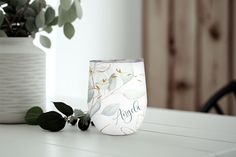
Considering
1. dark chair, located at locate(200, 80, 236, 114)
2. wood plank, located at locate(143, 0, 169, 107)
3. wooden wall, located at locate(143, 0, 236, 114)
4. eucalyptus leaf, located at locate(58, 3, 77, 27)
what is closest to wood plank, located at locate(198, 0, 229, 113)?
wooden wall, located at locate(143, 0, 236, 114)

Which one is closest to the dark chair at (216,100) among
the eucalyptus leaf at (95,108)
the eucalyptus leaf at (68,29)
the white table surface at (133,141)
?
the white table surface at (133,141)

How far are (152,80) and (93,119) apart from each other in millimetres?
1723

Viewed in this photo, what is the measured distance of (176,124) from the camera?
1037 mm

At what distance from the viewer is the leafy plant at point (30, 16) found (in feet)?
3.42

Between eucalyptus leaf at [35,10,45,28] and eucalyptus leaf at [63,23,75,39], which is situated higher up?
eucalyptus leaf at [35,10,45,28]

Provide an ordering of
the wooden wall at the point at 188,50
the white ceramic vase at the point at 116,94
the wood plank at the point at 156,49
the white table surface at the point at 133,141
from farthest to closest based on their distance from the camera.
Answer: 1. the wood plank at the point at 156,49
2. the wooden wall at the point at 188,50
3. the white ceramic vase at the point at 116,94
4. the white table surface at the point at 133,141

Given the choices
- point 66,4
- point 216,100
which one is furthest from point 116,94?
point 216,100

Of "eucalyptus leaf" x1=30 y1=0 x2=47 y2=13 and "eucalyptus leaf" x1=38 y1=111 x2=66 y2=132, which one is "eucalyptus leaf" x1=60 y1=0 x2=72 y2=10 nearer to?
"eucalyptus leaf" x1=30 y1=0 x2=47 y2=13

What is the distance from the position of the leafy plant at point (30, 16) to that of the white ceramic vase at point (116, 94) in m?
0.21

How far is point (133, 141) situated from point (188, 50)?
66.8 inches

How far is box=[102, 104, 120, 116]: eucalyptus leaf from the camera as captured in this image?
87 centimetres

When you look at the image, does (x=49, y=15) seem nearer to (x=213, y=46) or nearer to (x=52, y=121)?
(x=52, y=121)

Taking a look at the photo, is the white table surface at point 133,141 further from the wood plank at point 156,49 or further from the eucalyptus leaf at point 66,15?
the wood plank at point 156,49

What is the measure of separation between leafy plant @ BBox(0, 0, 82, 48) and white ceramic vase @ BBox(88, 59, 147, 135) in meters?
0.21
